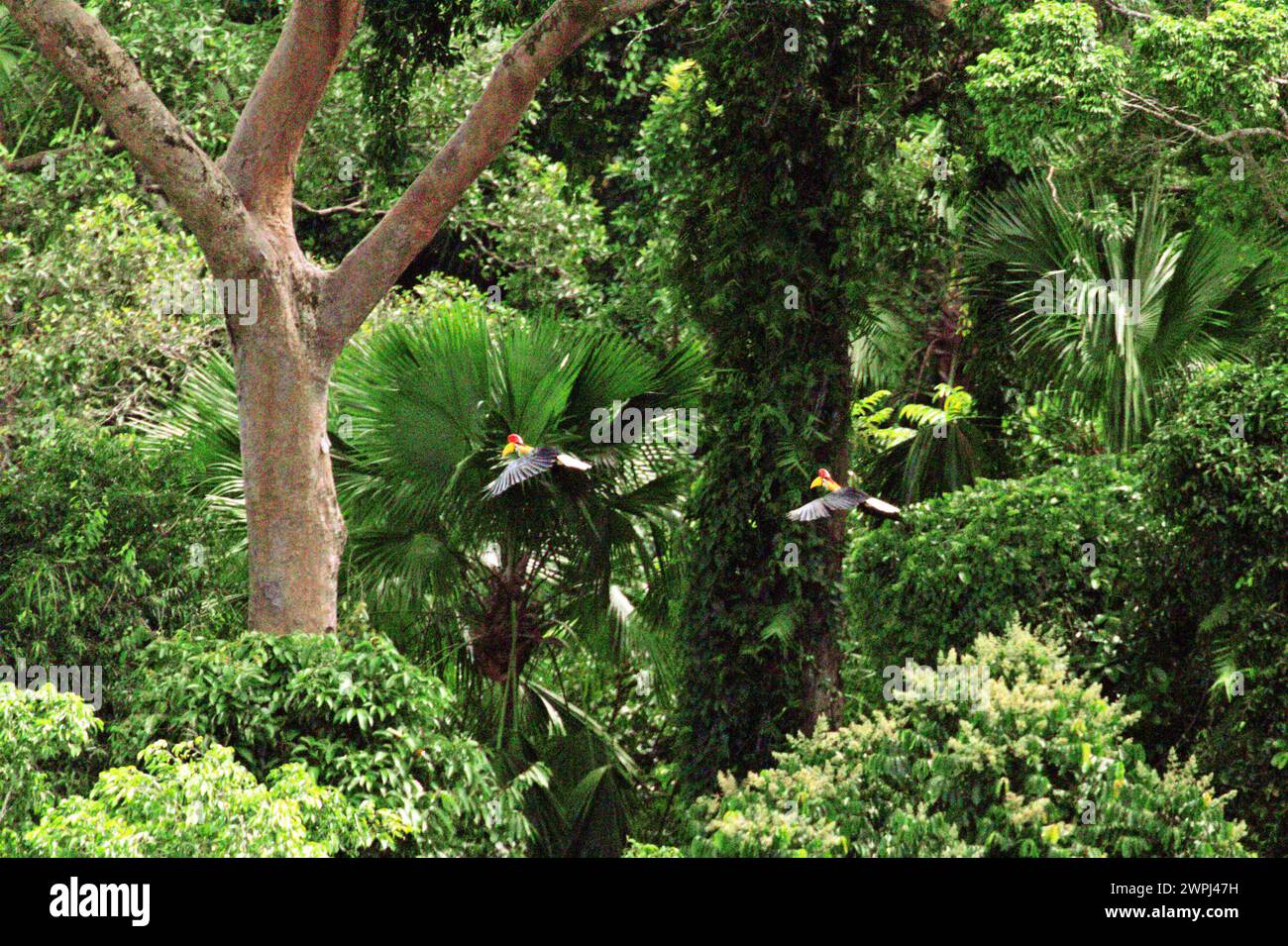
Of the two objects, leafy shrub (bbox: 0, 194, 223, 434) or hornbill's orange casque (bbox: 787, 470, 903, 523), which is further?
leafy shrub (bbox: 0, 194, 223, 434)

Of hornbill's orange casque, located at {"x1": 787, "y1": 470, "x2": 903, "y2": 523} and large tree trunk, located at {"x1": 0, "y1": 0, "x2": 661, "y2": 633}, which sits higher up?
large tree trunk, located at {"x1": 0, "y1": 0, "x2": 661, "y2": 633}

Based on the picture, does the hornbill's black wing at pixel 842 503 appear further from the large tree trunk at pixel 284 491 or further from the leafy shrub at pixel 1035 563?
the large tree trunk at pixel 284 491

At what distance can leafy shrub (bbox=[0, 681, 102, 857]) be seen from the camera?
6750 mm

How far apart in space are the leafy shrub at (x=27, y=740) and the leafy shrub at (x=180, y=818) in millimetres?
356

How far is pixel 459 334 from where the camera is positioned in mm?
9742

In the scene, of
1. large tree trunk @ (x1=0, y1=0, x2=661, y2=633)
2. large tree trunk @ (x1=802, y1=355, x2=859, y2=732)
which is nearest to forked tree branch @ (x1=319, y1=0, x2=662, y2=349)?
large tree trunk @ (x1=0, y1=0, x2=661, y2=633)

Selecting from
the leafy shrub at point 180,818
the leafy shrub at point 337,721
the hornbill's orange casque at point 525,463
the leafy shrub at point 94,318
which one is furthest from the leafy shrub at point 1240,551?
the leafy shrub at point 94,318

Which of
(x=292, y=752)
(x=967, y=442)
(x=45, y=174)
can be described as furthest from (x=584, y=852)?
(x=45, y=174)

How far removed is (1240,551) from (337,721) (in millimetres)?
4631

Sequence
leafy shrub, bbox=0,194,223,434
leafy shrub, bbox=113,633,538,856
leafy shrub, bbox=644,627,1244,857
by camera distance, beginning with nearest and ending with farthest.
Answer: leafy shrub, bbox=644,627,1244,857
leafy shrub, bbox=113,633,538,856
leafy shrub, bbox=0,194,223,434

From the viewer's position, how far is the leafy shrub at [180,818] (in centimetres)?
622

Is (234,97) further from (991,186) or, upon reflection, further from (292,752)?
(292,752)

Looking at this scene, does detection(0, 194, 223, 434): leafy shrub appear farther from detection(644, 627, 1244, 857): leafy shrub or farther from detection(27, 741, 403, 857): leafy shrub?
detection(644, 627, 1244, 857): leafy shrub

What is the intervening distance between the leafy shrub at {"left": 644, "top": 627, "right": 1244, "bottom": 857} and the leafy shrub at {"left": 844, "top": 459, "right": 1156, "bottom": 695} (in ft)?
6.01
